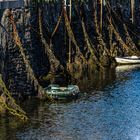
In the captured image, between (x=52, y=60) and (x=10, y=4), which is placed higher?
(x=10, y=4)

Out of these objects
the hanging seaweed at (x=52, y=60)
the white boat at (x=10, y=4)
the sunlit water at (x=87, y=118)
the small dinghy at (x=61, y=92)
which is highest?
the white boat at (x=10, y=4)

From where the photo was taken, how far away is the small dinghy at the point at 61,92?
7988 cm

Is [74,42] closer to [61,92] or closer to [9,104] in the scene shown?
[61,92]

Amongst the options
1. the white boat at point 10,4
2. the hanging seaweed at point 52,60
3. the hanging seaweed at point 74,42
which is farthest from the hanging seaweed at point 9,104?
the hanging seaweed at point 74,42

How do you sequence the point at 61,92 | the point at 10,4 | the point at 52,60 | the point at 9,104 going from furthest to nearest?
the point at 52,60, the point at 61,92, the point at 10,4, the point at 9,104

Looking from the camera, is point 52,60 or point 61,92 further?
point 52,60

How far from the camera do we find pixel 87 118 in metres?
69.9

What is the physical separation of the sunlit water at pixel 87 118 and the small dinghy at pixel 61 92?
1.21m

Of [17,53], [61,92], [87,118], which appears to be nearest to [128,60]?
[61,92]

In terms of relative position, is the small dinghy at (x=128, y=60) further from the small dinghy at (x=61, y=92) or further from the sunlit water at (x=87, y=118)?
the small dinghy at (x=61, y=92)

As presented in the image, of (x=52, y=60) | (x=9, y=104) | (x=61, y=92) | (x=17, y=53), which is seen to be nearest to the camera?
(x=9, y=104)

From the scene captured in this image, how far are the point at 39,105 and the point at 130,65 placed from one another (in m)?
39.7

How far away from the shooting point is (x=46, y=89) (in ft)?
266

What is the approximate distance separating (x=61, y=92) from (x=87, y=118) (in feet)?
35.8
